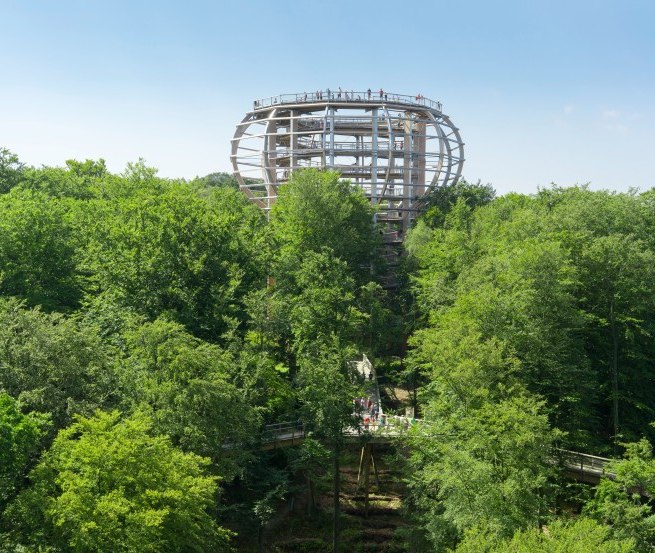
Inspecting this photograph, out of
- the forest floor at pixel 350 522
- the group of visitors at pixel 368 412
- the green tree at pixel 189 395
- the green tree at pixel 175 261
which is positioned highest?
the green tree at pixel 175 261

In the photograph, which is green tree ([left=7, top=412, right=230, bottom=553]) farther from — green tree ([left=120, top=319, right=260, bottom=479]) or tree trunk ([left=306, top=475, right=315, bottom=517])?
tree trunk ([left=306, top=475, right=315, bottom=517])

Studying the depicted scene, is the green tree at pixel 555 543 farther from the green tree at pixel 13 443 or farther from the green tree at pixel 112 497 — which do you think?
the green tree at pixel 13 443

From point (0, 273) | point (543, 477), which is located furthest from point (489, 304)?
point (0, 273)

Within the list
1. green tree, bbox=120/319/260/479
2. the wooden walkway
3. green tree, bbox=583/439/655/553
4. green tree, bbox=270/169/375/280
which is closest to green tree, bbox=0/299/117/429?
green tree, bbox=120/319/260/479

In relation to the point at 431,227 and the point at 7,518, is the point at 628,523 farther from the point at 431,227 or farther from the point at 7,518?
the point at 431,227

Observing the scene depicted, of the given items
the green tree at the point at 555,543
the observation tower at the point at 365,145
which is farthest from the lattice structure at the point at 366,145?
the green tree at the point at 555,543

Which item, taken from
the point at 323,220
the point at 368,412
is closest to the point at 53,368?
the point at 368,412

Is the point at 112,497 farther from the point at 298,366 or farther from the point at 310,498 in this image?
the point at 310,498
